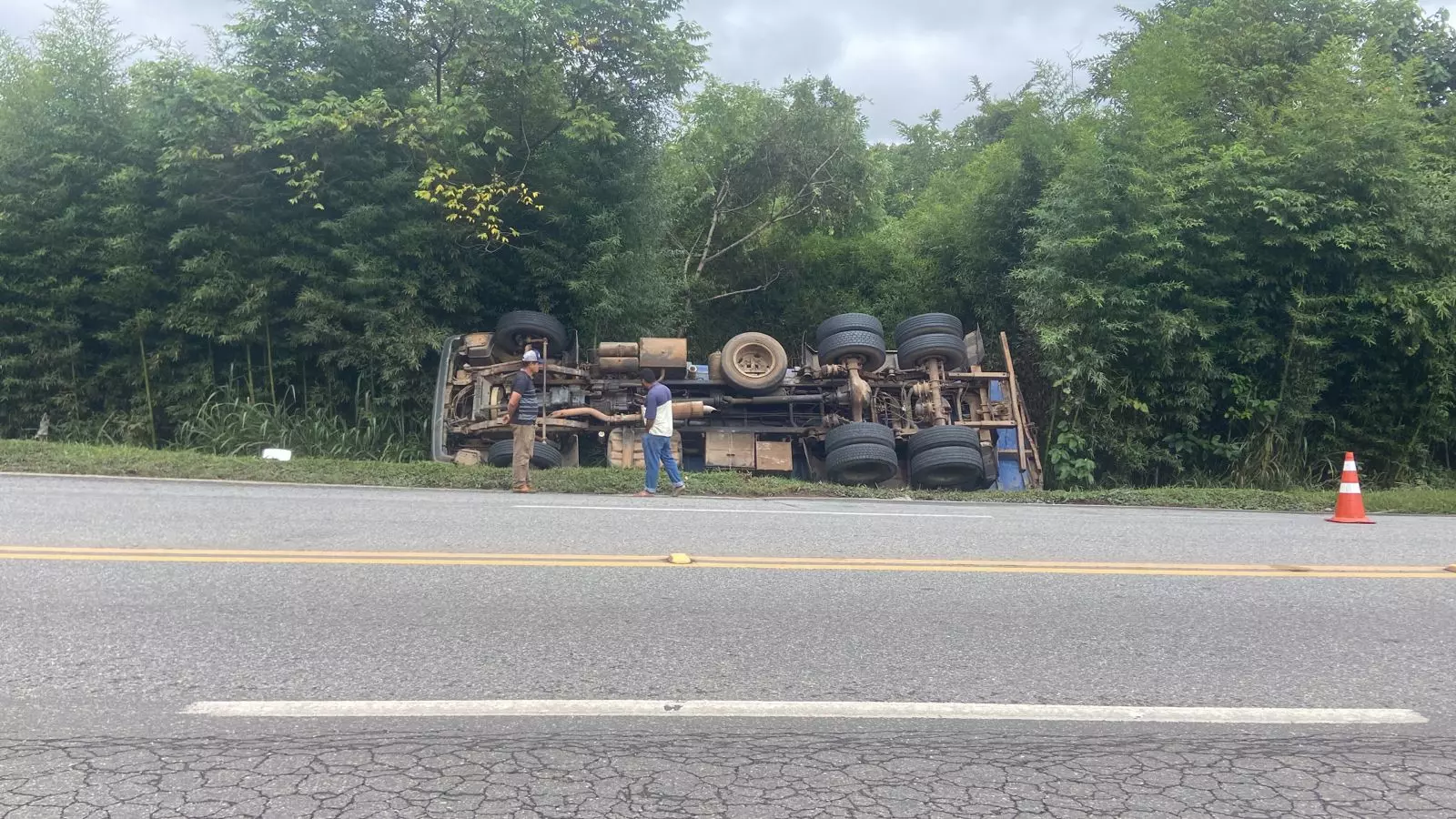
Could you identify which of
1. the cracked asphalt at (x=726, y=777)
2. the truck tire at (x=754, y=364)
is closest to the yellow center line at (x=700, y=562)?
the cracked asphalt at (x=726, y=777)

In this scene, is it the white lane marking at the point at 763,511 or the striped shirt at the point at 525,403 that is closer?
the white lane marking at the point at 763,511

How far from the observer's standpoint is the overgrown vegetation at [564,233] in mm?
15805

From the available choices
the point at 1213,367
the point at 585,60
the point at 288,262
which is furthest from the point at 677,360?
the point at 1213,367

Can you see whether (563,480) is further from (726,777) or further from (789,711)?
(726,777)

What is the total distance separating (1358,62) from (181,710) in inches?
732

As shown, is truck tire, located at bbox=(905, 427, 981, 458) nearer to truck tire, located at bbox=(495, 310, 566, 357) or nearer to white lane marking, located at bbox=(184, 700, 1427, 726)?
truck tire, located at bbox=(495, 310, 566, 357)

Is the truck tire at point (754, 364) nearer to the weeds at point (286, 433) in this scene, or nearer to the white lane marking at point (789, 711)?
the weeds at point (286, 433)

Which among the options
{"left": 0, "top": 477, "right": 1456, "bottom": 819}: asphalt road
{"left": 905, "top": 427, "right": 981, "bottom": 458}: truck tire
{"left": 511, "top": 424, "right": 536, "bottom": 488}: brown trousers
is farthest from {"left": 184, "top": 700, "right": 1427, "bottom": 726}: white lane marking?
{"left": 905, "top": 427, "right": 981, "bottom": 458}: truck tire

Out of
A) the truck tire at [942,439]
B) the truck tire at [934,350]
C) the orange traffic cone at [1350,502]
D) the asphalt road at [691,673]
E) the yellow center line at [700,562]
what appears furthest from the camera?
the truck tire at [934,350]

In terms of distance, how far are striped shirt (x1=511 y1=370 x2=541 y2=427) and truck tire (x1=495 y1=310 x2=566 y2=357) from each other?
2.60 metres

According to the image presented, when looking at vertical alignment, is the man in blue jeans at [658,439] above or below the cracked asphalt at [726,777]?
above

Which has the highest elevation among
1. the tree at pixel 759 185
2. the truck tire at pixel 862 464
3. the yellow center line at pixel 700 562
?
the tree at pixel 759 185

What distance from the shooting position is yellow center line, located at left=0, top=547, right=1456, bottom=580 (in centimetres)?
717

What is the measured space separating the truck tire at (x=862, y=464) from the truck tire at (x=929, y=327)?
2.29 metres
